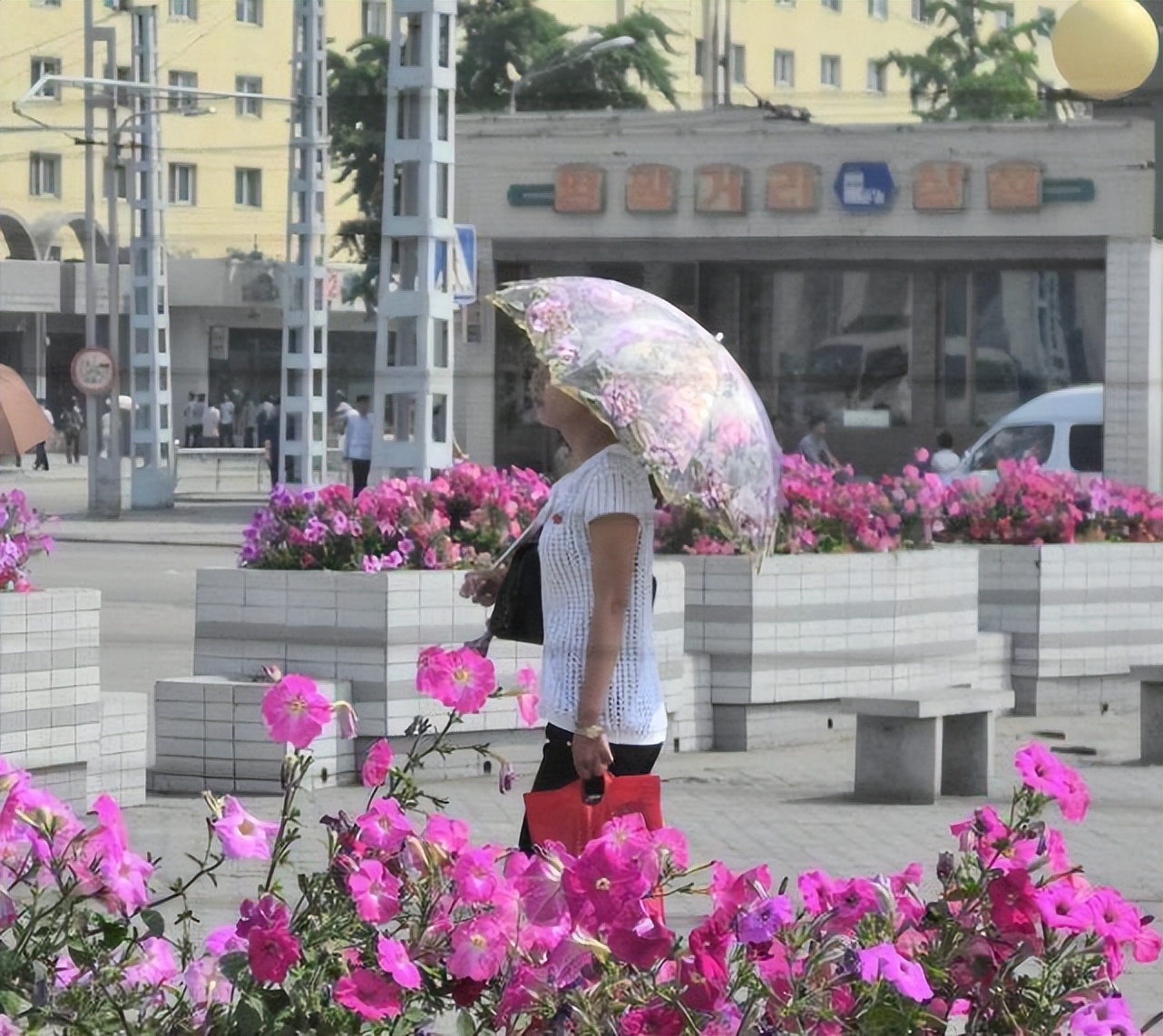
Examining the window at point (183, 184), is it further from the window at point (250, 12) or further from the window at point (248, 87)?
the window at point (250, 12)

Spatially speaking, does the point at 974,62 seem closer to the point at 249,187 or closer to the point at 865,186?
the point at 249,187

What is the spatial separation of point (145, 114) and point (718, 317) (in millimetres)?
8381

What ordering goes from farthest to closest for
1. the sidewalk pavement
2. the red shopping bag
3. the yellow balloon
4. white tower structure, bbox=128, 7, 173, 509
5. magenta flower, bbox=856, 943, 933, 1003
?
white tower structure, bbox=128, 7, 173, 509 < the yellow balloon < the sidewalk pavement < the red shopping bag < magenta flower, bbox=856, 943, 933, 1003

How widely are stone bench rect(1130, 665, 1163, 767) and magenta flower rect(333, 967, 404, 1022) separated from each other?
851 cm

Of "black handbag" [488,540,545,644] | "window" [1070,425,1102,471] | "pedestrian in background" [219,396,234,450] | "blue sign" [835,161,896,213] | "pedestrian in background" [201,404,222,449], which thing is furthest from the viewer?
"pedestrian in background" [219,396,234,450]

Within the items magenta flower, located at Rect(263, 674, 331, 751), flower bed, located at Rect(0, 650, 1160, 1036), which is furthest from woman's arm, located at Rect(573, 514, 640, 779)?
flower bed, located at Rect(0, 650, 1160, 1036)

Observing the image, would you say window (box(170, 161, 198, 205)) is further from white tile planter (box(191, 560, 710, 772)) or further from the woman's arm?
the woman's arm

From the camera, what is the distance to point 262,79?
64.7 metres

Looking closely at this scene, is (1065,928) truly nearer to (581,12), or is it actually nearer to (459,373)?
(459,373)

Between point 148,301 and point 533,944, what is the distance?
3102cm

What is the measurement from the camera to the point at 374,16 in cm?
6644

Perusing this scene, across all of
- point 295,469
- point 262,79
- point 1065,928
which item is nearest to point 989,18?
point 262,79

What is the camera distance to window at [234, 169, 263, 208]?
219ft

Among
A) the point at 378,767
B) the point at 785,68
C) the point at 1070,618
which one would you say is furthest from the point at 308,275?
the point at 785,68
